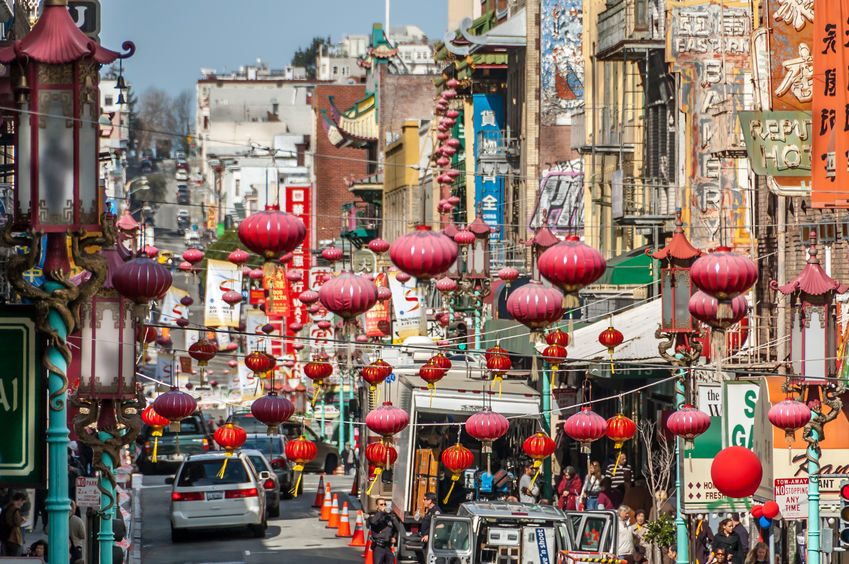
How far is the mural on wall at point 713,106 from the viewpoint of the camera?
3045 centimetres

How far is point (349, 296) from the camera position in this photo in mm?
17094

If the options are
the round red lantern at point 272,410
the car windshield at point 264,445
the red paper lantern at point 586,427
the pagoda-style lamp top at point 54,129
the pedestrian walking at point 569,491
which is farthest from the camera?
the car windshield at point 264,445

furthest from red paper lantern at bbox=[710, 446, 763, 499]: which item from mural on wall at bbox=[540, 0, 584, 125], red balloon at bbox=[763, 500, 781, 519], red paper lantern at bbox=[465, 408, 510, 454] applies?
mural on wall at bbox=[540, 0, 584, 125]

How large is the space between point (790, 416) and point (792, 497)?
4.48ft

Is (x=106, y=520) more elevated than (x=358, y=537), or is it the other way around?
(x=106, y=520)

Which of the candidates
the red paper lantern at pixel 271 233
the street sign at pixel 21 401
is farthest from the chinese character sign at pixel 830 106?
the street sign at pixel 21 401

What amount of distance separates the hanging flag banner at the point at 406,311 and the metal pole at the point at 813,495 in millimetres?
22573

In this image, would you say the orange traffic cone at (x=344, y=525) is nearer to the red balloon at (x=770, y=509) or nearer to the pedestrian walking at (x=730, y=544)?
the pedestrian walking at (x=730, y=544)

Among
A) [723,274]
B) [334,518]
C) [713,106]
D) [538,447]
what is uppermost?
[713,106]

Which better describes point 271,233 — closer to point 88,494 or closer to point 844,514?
point 88,494

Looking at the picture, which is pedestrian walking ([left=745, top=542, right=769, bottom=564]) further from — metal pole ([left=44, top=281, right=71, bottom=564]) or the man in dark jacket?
metal pole ([left=44, top=281, right=71, bottom=564])

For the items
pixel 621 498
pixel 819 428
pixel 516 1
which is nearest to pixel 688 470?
pixel 819 428

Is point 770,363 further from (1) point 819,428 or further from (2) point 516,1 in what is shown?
(2) point 516,1

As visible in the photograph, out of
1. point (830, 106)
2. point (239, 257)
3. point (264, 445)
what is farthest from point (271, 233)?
point (264, 445)
